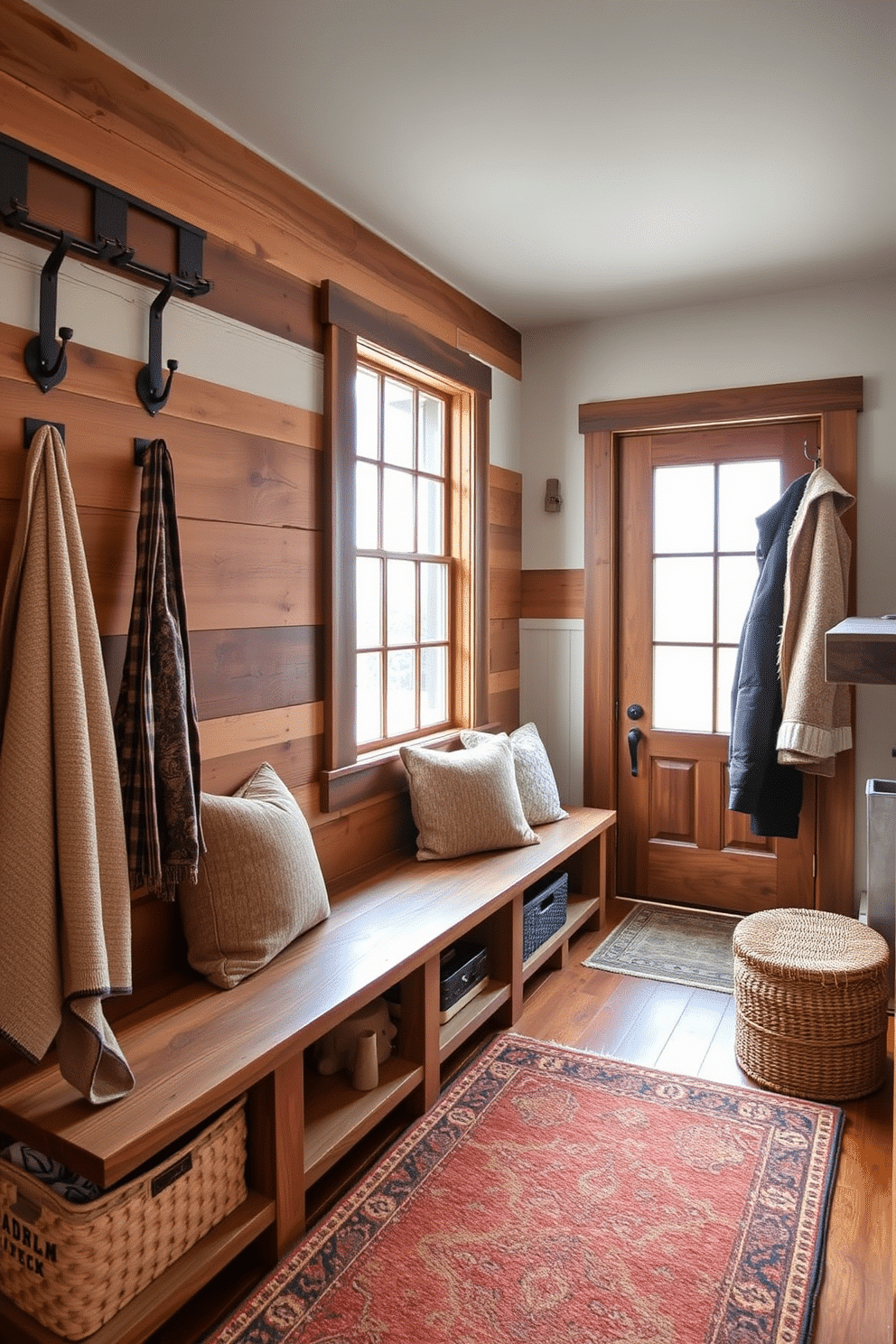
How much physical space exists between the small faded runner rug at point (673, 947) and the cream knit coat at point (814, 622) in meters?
0.75

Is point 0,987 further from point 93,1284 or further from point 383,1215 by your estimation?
point 383,1215

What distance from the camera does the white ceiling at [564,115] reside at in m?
1.92

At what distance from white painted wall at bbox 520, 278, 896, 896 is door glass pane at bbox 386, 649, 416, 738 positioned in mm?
915

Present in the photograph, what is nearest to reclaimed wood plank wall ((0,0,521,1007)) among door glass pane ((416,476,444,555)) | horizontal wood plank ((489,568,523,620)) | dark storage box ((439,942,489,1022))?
dark storage box ((439,942,489,1022))

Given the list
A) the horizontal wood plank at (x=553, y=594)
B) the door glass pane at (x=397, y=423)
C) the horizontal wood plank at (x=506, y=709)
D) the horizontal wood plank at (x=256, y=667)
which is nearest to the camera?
the horizontal wood plank at (x=256, y=667)

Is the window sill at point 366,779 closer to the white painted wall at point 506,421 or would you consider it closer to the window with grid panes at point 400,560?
the window with grid panes at point 400,560

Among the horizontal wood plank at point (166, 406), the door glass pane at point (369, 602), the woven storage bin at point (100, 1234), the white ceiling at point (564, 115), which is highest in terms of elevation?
the white ceiling at point (564, 115)

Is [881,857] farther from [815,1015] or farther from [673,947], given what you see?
[673,947]

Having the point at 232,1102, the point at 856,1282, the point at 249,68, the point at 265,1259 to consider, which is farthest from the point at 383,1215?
the point at 249,68

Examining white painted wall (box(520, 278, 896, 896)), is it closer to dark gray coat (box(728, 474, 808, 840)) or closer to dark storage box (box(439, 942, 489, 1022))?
dark gray coat (box(728, 474, 808, 840))

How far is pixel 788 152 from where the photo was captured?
249cm

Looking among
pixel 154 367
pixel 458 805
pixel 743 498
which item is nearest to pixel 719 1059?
pixel 458 805

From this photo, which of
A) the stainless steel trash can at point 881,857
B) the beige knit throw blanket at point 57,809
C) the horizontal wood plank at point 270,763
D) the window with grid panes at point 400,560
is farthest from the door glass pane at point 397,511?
the stainless steel trash can at point 881,857

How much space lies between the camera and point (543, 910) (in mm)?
3160
